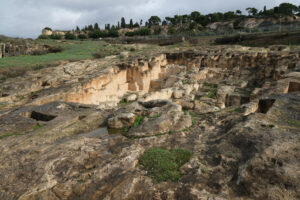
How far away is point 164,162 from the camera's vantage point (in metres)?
3.96

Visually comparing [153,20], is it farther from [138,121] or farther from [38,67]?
[138,121]

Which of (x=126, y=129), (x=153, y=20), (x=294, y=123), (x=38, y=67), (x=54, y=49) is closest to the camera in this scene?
(x=294, y=123)

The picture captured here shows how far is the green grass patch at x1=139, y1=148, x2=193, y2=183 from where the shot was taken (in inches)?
142

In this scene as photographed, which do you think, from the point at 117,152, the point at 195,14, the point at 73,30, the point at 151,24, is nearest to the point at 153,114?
the point at 117,152

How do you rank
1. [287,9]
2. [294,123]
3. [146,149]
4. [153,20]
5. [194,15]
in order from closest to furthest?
1. [146,149]
2. [294,123]
3. [287,9]
4. [194,15]
5. [153,20]

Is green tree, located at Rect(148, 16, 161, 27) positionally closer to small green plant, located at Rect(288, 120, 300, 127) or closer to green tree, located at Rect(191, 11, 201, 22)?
green tree, located at Rect(191, 11, 201, 22)

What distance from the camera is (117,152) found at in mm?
4512

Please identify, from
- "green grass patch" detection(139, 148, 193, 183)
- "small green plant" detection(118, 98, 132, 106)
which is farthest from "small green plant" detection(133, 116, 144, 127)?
"small green plant" detection(118, 98, 132, 106)

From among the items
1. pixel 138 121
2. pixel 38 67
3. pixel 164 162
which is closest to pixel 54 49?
pixel 38 67

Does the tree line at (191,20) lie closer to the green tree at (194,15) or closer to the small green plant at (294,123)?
the green tree at (194,15)

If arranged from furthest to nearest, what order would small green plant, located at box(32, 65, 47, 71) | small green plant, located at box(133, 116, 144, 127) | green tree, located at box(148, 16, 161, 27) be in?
green tree, located at box(148, 16, 161, 27)
small green plant, located at box(32, 65, 47, 71)
small green plant, located at box(133, 116, 144, 127)

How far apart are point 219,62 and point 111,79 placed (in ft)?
38.2

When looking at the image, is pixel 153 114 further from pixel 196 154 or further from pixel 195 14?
pixel 195 14

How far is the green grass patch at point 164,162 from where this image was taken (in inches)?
142
